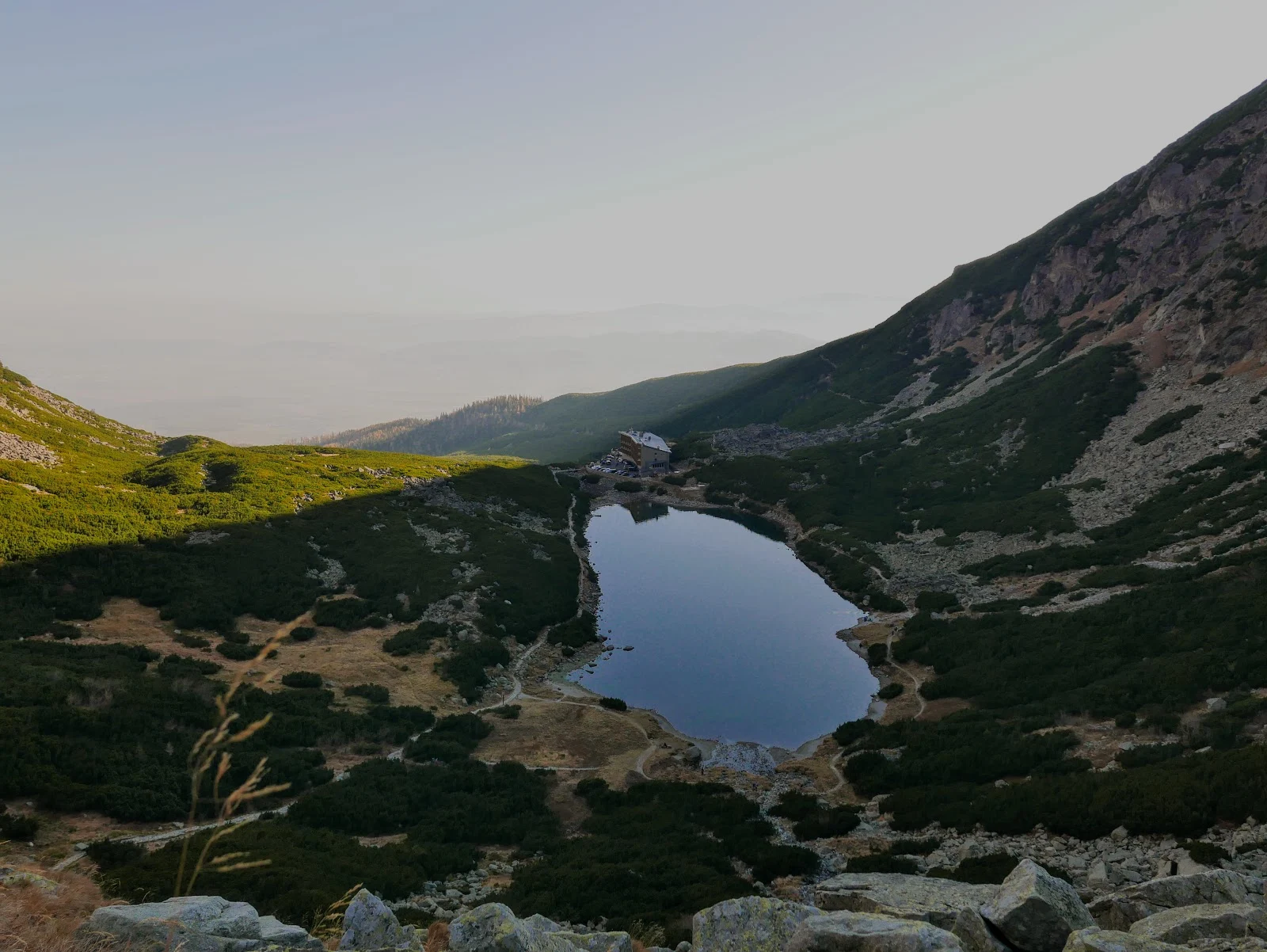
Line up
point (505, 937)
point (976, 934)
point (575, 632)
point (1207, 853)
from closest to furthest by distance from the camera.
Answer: point (505, 937)
point (976, 934)
point (1207, 853)
point (575, 632)

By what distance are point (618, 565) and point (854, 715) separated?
40488mm

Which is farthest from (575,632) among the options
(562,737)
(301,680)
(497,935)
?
(497,935)

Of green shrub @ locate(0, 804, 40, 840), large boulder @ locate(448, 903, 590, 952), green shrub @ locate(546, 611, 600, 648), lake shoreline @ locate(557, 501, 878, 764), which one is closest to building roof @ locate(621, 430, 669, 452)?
lake shoreline @ locate(557, 501, 878, 764)

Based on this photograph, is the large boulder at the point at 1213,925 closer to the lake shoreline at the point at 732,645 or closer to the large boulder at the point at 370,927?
the large boulder at the point at 370,927

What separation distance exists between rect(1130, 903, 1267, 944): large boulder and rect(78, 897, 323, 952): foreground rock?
13275 mm

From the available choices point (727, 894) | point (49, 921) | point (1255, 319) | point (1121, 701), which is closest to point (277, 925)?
point (49, 921)

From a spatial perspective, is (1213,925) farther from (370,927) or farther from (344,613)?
(344,613)

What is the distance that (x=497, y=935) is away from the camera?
10828 millimetres

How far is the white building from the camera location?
126 meters

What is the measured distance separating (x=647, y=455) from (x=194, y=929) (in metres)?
118

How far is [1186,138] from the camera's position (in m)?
114

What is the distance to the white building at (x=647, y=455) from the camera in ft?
413

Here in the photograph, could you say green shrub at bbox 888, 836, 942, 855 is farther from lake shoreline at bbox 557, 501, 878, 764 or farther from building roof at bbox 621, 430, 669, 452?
building roof at bbox 621, 430, 669, 452

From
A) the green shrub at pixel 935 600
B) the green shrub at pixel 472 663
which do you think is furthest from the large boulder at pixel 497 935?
the green shrub at pixel 935 600
